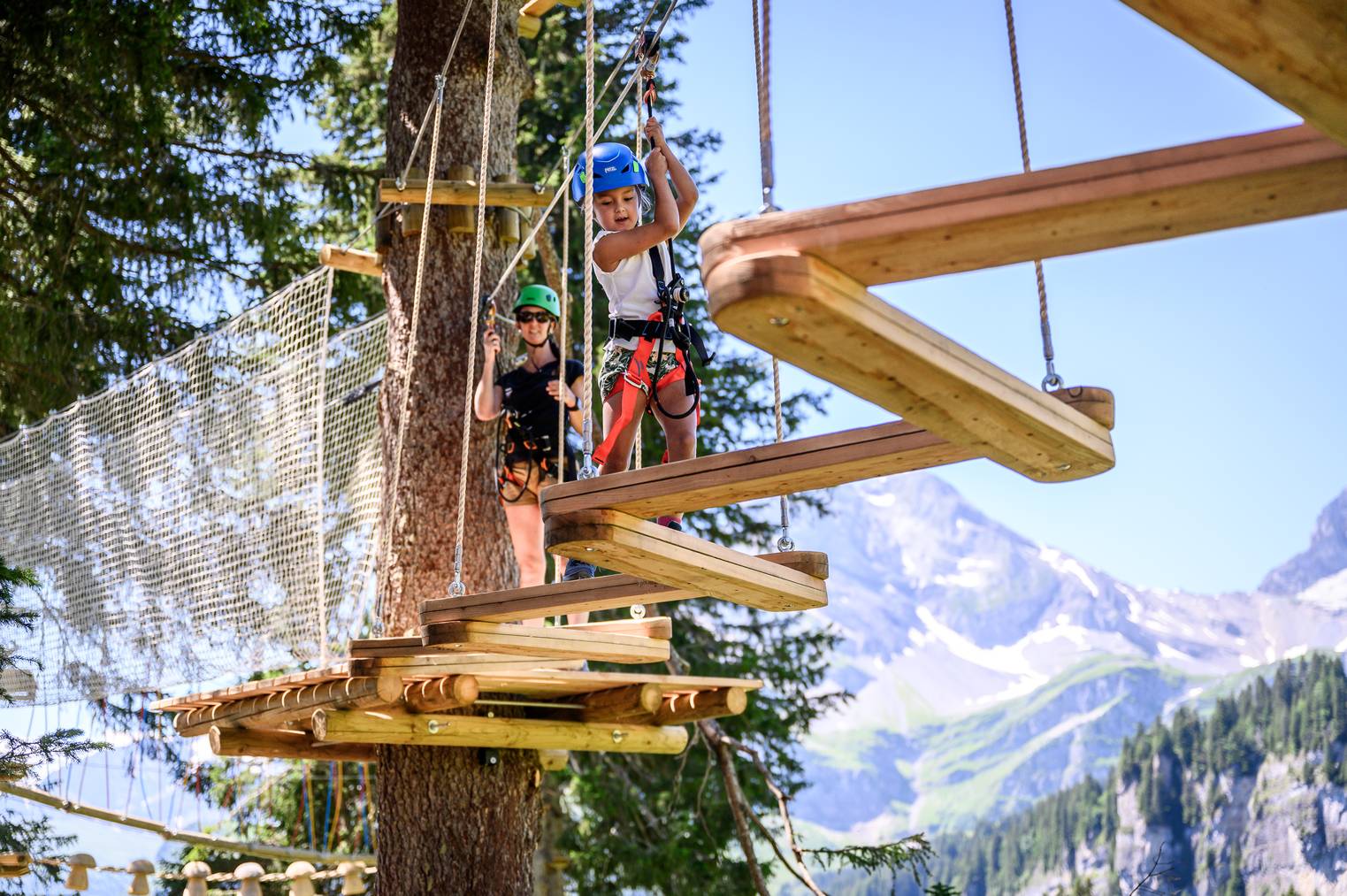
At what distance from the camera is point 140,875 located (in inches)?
252

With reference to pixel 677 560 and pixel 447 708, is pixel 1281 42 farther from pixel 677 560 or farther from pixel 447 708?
pixel 447 708

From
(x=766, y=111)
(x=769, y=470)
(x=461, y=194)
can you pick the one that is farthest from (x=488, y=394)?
(x=766, y=111)

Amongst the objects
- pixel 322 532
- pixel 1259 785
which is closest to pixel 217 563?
pixel 322 532

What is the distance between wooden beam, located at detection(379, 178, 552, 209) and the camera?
5.20m

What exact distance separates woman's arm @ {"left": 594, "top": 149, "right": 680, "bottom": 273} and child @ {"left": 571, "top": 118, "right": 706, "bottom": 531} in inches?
6.6

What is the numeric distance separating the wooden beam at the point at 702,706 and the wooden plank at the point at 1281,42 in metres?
3.79

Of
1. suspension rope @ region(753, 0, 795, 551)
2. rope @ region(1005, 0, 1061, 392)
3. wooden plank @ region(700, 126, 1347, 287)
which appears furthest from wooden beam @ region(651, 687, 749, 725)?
wooden plank @ region(700, 126, 1347, 287)

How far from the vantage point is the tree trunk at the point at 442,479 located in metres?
4.91

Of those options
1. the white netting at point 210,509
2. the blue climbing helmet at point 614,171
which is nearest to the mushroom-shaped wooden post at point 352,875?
the white netting at point 210,509

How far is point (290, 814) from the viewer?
10.8 metres

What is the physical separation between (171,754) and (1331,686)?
5067cm

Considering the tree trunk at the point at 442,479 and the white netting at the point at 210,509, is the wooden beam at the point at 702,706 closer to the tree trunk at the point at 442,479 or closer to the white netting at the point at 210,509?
the tree trunk at the point at 442,479

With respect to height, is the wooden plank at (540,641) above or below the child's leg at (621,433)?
below

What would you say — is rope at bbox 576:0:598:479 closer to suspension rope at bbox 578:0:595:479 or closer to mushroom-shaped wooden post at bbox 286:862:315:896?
suspension rope at bbox 578:0:595:479
